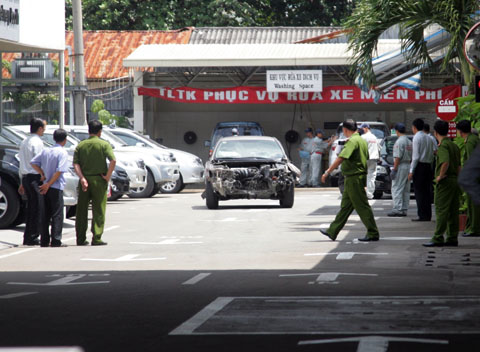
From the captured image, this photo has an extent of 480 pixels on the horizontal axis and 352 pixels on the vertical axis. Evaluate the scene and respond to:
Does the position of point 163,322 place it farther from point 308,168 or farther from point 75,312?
point 308,168

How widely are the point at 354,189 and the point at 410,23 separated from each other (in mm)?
5988

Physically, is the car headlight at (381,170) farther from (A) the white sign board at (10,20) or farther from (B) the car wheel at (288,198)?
(A) the white sign board at (10,20)

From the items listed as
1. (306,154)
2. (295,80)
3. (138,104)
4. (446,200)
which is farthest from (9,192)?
(138,104)

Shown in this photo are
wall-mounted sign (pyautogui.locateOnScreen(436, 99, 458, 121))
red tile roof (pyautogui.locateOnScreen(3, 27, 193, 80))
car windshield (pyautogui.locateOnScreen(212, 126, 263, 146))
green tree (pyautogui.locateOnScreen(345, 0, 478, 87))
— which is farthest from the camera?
red tile roof (pyautogui.locateOnScreen(3, 27, 193, 80))

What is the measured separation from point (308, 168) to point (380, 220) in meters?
16.4

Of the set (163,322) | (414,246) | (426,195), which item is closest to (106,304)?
(163,322)

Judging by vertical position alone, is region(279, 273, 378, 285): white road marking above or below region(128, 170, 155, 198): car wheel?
above

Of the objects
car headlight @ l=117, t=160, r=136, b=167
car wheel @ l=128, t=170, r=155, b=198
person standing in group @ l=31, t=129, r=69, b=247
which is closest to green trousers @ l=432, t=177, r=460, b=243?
person standing in group @ l=31, t=129, r=69, b=247

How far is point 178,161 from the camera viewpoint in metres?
29.2

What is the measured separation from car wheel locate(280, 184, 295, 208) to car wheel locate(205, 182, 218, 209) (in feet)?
4.61

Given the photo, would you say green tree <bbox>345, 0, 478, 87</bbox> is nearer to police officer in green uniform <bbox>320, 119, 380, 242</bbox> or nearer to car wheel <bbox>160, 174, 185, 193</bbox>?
police officer in green uniform <bbox>320, 119, 380, 242</bbox>

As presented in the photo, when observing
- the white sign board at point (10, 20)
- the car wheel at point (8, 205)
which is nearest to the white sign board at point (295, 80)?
the white sign board at point (10, 20)

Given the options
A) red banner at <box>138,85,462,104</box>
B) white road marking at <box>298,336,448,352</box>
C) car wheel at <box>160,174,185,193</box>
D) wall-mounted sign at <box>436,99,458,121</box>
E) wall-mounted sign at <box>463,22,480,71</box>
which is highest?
wall-mounted sign at <box>463,22,480,71</box>

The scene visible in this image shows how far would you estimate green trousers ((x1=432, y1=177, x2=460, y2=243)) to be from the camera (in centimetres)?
1422
